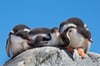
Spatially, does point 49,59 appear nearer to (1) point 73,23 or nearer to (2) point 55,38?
(2) point 55,38

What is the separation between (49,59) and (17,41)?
55 centimetres

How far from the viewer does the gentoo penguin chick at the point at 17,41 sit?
4324 millimetres

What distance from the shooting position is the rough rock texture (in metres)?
3.99

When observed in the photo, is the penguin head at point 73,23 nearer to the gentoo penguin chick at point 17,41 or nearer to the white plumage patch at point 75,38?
the white plumage patch at point 75,38

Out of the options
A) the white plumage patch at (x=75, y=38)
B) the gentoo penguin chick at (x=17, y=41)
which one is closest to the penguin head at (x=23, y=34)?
the gentoo penguin chick at (x=17, y=41)

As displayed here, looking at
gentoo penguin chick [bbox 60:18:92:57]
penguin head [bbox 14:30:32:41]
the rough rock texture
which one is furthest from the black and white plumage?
penguin head [bbox 14:30:32:41]

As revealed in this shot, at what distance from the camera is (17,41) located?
434cm

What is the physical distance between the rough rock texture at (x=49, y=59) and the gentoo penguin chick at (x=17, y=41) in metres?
0.23

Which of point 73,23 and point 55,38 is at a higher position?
point 73,23

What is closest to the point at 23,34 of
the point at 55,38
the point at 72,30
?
the point at 55,38

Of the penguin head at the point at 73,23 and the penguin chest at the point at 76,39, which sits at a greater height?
the penguin head at the point at 73,23

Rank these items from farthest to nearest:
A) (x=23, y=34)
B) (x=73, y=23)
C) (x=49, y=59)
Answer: (x=23, y=34) < (x=73, y=23) < (x=49, y=59)

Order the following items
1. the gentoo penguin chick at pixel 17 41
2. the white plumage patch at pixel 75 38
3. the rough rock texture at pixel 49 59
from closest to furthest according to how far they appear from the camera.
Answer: the rough rock texture at pixel 49 59
the white plumage patch at pixel 75 38
the gentoo penguin chick at pixel 17 41

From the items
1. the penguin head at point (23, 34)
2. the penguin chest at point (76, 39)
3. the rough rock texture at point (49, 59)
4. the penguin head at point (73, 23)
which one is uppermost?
the penguin head at point (73, 23)
